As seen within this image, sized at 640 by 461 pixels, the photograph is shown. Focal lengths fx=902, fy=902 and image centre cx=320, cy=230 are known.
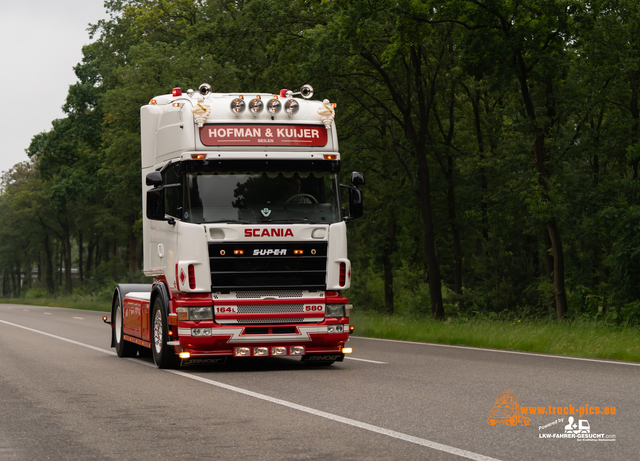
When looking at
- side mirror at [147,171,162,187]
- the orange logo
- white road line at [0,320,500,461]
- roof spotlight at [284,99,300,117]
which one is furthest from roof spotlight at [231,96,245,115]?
the orange logo

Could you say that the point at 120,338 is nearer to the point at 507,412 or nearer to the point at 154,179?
the point at 154,179

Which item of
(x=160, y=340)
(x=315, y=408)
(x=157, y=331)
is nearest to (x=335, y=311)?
(x=160, y=340)

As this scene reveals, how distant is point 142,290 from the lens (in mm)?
16078

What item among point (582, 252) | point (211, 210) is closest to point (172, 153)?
point (211, 210)

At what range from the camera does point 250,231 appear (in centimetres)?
1252

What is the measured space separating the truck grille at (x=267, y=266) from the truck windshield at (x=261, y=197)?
1.28 ft

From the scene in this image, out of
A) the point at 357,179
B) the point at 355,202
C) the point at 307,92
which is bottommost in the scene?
the point at 355,202

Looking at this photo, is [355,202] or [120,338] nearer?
[355,202]

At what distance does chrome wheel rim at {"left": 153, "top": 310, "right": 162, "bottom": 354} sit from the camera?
539 inches

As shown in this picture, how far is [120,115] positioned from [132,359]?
2350 centimetres

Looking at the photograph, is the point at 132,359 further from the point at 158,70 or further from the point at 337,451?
the point at 158,70

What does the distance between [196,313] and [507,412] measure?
5.31 metres

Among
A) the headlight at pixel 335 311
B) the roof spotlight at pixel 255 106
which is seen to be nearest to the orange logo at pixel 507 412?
the headlight at pixel 335 311

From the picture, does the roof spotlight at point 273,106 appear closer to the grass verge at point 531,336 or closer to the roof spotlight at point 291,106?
the roof spotlight at point 291,106
